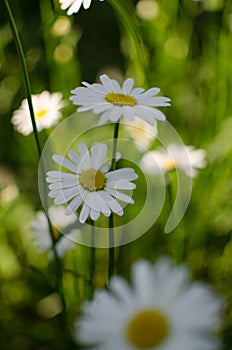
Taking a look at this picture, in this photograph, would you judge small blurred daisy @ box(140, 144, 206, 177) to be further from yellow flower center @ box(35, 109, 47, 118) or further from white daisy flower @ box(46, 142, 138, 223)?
white daisy flower @ box(46, 142, 138, 223)

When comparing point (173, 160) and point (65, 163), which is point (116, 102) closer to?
point (65, 163)

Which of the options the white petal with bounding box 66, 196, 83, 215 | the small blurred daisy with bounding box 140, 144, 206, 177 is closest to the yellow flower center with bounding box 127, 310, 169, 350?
the white petal with bounding box 66, 196, 83, 215

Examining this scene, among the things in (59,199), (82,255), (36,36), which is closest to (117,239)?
(82,255)

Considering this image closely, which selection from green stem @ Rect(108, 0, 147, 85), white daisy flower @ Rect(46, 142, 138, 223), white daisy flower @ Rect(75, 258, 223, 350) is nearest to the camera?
white daisy flower @ Rect(75, 258, 223, 350)

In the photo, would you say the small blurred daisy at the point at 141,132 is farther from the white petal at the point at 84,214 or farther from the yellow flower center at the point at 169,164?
the white petal at the point at 84,214

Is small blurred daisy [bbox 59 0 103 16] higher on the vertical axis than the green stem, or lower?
lower

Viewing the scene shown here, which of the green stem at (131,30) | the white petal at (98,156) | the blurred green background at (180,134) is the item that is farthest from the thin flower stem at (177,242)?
the white petal at (98,156)

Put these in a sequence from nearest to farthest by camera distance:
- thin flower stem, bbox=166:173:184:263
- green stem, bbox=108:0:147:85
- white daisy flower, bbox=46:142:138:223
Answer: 1. white daisy flower, bbox=46:142:138:223
2. green stem, bbox=108:0:147:85
3. thin flower stem, bbox=166:173:184:263
